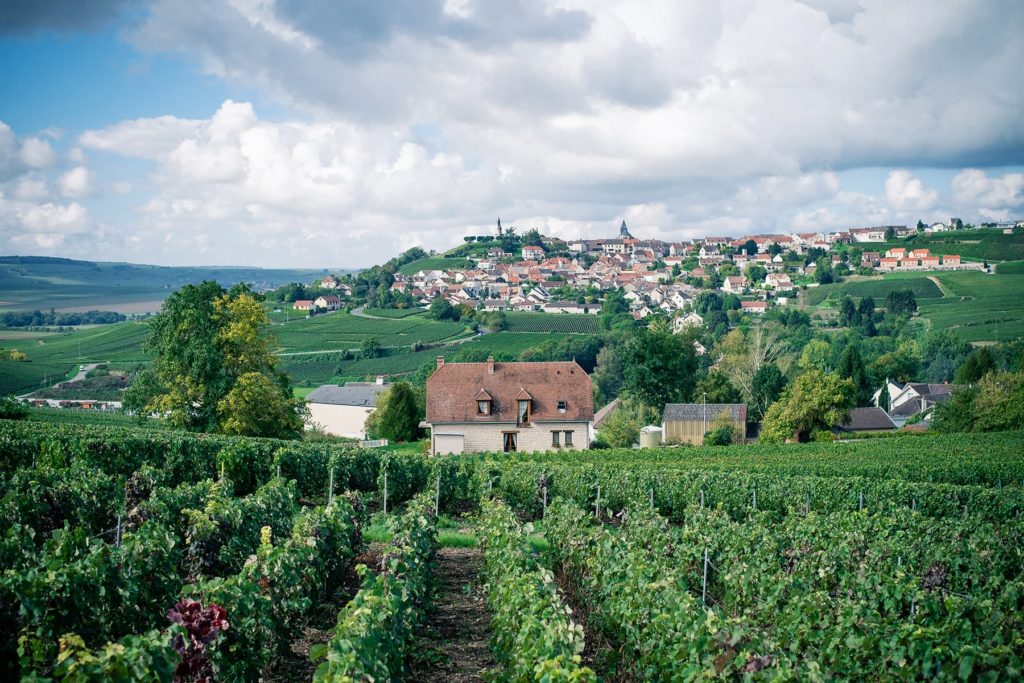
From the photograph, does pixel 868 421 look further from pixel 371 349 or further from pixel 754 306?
pixel 754 306

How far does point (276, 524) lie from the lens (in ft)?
51.7

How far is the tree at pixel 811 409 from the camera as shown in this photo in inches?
2060

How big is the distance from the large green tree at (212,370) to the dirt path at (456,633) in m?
21.3

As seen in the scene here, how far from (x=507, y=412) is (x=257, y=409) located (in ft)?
43.7

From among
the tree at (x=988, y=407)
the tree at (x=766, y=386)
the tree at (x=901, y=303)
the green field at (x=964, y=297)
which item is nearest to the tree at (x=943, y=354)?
the green field at (x=964, y=297)

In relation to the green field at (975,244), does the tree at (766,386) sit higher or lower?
lower

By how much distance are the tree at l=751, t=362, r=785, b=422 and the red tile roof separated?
2898cm

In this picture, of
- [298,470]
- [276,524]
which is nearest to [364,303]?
[298,470]

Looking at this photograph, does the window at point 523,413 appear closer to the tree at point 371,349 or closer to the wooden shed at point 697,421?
the wooden shed at point 697,421

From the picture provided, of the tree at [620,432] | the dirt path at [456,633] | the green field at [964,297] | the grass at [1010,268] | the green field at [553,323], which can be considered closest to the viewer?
Answer: the dirt path at [456,633]

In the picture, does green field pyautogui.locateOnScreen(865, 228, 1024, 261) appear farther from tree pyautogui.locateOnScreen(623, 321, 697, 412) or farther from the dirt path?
the dirt path

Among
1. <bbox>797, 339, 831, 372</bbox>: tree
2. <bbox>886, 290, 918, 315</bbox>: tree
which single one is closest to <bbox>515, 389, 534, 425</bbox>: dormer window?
<bbox>797, 339, 831, 372</bbox>: tree

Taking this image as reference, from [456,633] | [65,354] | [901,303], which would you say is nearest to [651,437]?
[456,633]

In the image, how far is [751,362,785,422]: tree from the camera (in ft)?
222
